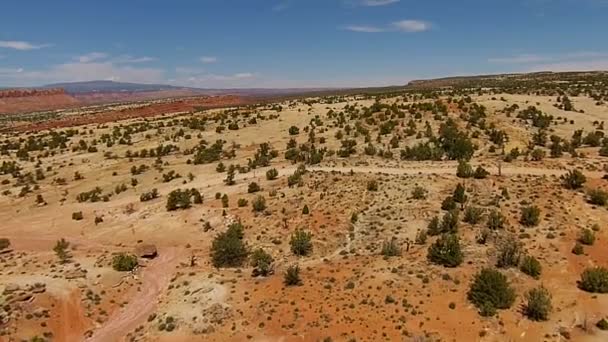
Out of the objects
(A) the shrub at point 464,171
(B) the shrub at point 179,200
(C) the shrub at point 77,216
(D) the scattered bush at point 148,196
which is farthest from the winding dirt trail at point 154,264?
(B) the shrub at point 179,200

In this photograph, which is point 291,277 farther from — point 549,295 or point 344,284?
point 549,295


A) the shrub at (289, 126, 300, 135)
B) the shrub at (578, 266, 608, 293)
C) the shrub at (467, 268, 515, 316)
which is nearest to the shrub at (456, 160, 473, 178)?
the shrub at (578, 266, 608, 293)

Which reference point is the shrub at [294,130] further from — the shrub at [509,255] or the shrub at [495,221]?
the shrub at [509,255]

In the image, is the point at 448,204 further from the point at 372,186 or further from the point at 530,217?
the point at 372,186

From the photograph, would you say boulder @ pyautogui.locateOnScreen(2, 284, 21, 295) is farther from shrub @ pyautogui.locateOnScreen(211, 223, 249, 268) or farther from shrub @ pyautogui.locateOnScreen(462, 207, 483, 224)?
shrub @ pyautogui.locateOnScreen(462, 207, 483, 224)

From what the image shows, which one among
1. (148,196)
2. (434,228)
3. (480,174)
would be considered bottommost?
(434,228)

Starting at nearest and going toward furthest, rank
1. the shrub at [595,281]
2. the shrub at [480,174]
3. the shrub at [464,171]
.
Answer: the shrub at [595,281] < the shrub at [480,174] < the shrub at [464,171]

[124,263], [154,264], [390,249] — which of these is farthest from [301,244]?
[124,263]
